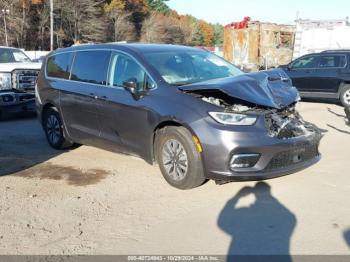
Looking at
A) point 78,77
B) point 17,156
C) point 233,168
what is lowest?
point 17,156

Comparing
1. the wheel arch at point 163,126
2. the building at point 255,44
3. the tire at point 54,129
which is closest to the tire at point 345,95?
the tire at point 54,129

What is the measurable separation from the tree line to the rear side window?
4707 cm

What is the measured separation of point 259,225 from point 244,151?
932 mm

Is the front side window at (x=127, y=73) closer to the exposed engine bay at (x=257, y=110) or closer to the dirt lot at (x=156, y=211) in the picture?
the exposed engine bay at (x=257, y=110)

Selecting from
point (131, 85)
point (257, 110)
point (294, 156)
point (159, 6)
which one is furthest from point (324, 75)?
point (159, 6)

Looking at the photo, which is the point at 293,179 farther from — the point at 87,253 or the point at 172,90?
the point at 87,253

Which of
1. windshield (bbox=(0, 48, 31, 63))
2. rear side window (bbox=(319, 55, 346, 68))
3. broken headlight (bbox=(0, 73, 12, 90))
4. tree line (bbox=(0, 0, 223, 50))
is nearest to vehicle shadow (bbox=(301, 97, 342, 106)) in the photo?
rear side window (bbox=(319, 55, 346, 68))

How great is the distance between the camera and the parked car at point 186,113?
17.7ft

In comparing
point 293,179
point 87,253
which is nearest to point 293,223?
point 293,179

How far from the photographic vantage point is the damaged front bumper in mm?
11692

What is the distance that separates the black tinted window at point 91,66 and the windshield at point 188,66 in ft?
2.57

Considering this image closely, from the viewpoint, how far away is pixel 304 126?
616 centimetres

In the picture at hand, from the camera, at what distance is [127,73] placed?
6562 mm

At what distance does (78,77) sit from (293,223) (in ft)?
13.7
